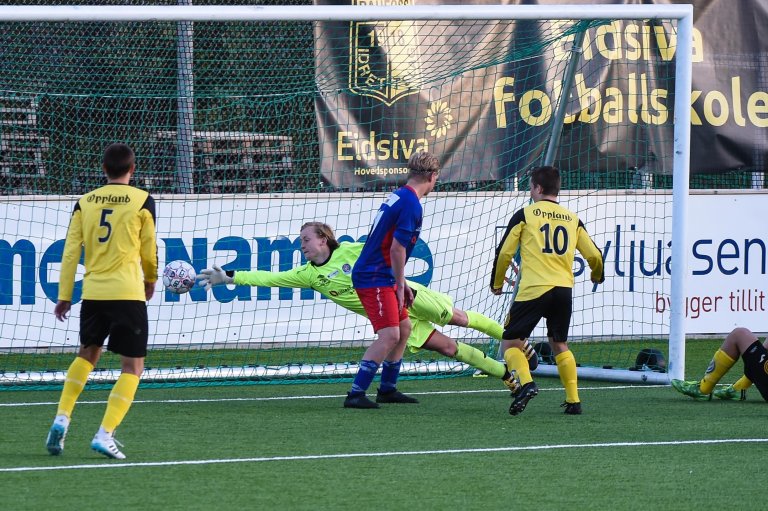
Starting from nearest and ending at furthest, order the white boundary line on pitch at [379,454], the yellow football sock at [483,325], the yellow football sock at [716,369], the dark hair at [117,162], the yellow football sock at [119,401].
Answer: the white boundary line on pitch at [379,454], the yellow football sock at [119,401], the dark hair at [117,162], the yellow football sock at [716,369], the yellow football sock at [483,325]

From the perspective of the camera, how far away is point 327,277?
8789mm

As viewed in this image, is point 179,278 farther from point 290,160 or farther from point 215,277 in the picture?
point 290,160

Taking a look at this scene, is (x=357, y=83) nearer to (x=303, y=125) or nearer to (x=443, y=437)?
(x=303, y=125)

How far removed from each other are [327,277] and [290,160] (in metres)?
3.36

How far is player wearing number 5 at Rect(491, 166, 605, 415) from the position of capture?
7.84m

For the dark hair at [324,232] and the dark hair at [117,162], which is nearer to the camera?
the dark hair at [117,162]

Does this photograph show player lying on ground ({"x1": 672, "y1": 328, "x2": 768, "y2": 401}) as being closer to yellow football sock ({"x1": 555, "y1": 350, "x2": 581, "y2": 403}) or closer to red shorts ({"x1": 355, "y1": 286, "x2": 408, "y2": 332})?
yellow football sock ({"x1": 555, "y1": 350, "x2": 581, "y2": 403})

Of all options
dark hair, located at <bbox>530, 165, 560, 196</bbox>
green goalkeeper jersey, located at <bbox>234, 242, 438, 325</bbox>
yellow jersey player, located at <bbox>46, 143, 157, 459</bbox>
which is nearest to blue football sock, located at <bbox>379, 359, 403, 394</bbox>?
green goalkeeper jersey, located at <bbox>234, 242, 438, 325</bbox>

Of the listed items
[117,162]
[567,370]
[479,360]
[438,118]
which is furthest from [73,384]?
[438,118]

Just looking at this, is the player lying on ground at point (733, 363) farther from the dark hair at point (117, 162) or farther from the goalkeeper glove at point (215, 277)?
the dark hair at point (117, 162)

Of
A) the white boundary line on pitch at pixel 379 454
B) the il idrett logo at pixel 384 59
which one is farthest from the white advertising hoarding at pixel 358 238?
the white boundary line on pitch at pixel 379 454

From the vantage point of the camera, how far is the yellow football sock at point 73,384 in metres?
6.16

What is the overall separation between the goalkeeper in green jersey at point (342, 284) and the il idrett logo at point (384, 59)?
134 inches

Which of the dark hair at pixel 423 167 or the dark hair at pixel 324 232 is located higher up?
the dark hair at pixel 423 167
